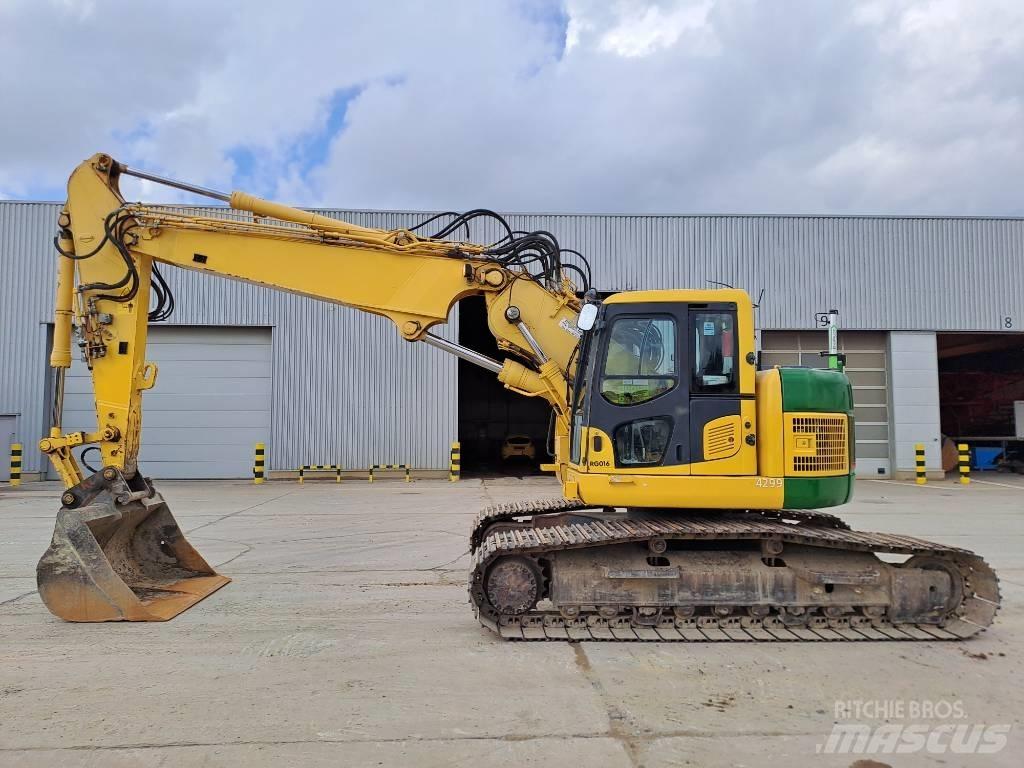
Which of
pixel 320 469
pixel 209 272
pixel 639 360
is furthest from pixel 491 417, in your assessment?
pixel 639 360

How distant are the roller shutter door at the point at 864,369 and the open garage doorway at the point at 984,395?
4.67m

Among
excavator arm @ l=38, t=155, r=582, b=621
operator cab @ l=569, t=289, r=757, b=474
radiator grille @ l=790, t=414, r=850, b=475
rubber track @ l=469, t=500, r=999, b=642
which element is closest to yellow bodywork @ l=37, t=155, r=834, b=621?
excavator arm @ l=38, t=155, r=582, b=621

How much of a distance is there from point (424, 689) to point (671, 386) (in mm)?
3093

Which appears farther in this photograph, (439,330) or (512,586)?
(439,330)

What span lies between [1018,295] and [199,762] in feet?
85.2

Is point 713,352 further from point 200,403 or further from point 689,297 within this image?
point 200,403

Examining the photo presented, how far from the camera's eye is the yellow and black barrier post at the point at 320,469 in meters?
19.4

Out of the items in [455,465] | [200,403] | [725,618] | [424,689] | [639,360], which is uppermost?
[639,360]

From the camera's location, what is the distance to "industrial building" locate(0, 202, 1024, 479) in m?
19.9

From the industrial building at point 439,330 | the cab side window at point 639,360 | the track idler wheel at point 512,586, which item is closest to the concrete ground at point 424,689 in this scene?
the track idler wheel at point 512,586

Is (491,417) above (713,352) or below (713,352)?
below

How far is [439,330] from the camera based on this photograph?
67.5ft

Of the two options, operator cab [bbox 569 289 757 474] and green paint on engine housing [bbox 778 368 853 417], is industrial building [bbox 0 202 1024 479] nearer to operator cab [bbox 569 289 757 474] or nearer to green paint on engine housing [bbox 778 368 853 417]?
green paint on engine housing [bbox 778 368 853 417]

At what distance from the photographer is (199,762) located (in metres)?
3.41
